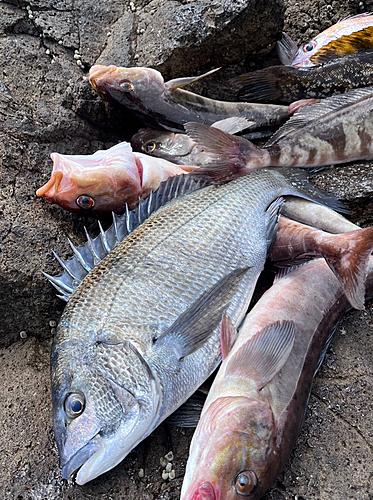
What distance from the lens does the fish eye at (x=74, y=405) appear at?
1968mm

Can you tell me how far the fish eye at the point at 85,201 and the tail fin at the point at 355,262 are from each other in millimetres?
1568

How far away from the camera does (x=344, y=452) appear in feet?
7.07

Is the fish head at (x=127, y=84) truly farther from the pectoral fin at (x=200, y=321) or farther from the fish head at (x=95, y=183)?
the pectoral fin at (x=200, y=321)

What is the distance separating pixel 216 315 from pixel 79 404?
834 mm

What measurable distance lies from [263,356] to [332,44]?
303cm

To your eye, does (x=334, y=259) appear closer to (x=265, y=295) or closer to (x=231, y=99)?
(x=265, y=295)

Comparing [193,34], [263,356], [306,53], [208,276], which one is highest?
[193,34]

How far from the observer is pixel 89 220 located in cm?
307

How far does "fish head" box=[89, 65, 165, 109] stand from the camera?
3.37m

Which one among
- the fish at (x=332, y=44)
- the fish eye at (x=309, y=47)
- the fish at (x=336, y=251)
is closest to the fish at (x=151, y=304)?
the fish at (x=336, y=251)

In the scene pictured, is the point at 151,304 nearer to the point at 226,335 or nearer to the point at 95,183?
the point at 226,335

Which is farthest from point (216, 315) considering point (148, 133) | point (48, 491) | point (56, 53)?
point (56, 53)

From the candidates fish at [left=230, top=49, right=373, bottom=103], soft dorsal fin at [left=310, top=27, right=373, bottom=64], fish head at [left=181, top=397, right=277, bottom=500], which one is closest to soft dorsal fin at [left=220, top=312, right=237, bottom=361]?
fish head at [left=181, top=397, right=277, bottom=500]

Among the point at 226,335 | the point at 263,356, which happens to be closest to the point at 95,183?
the point at 226,335
